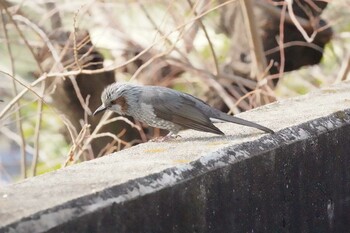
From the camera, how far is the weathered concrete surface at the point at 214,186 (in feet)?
10.00

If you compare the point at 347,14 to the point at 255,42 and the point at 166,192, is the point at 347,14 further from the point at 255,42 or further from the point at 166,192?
the point at 166,192

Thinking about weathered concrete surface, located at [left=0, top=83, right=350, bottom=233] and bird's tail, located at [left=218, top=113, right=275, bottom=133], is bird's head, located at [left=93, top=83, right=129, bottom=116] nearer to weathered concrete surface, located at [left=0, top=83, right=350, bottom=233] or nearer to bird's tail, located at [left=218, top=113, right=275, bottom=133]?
weathered concrete surface, located at [left=0, top=83, right=350, bottom=233]

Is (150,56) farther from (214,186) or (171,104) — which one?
(214,186)

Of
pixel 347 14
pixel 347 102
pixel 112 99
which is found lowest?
pixel 347 14

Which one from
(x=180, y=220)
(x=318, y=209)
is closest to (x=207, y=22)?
(x=318, y=209)

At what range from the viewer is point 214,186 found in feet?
11.8

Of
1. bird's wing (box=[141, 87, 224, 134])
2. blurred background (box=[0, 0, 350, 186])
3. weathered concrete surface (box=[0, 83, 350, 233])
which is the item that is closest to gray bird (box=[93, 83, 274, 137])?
bird's wing (box=[141, 87, 224, 134])

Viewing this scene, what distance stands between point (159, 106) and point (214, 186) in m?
1.32

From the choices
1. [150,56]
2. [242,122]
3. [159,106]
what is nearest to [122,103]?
[159,106]

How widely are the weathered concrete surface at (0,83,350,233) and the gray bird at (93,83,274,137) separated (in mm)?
102

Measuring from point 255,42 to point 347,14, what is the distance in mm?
2501

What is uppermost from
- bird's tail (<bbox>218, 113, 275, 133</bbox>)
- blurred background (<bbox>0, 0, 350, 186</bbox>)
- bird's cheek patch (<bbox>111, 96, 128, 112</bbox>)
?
bird's cheek patch (<bbox>111, 96, 128, 112</bbox>)

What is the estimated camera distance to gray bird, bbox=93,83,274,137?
4.78 m

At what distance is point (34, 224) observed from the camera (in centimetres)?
283
